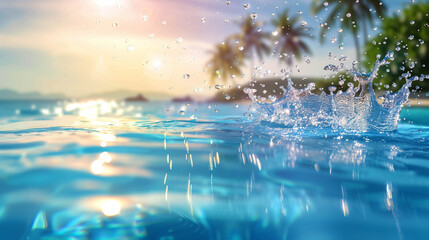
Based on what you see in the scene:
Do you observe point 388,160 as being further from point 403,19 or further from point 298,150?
point 403,19

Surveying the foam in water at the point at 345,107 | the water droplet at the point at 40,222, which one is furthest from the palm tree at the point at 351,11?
the water droplet at the point at 40,222

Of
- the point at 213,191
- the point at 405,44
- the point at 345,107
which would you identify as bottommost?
the point at 213,191

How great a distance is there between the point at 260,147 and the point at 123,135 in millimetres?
1982

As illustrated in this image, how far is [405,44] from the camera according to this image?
21.4 metres

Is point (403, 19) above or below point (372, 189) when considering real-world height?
above

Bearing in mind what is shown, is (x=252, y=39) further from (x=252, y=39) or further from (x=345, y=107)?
(x=345, y=107)

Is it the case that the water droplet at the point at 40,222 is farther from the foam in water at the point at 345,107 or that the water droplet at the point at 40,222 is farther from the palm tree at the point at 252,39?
the palm tree at the point at 252,39

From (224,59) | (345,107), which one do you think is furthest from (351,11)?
(345,107)

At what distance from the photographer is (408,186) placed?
7.95ft

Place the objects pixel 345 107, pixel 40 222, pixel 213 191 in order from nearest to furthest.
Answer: pixel 40 222 < pixel 213 191 < pixel 345 107

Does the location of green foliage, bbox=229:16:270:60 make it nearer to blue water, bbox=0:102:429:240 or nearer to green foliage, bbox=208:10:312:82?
green foliage, bbox=208:10:312:82

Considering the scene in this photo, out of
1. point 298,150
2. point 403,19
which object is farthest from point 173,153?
point 403,19

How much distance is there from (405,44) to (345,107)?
1776cm

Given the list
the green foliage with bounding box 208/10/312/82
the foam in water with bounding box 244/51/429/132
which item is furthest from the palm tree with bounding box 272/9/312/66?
the foam in water with bounding box 244/51/429/132
